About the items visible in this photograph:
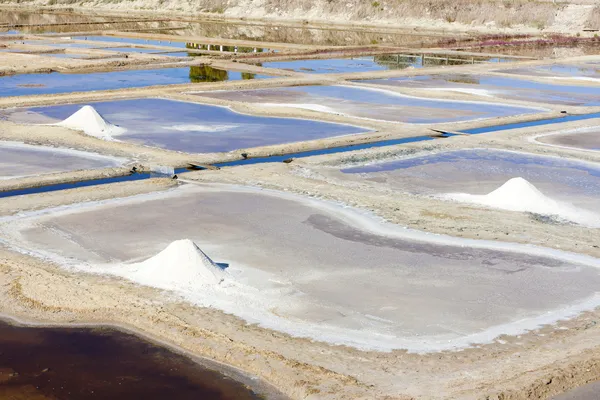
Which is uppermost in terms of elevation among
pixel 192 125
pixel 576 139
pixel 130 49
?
pixel 192 125

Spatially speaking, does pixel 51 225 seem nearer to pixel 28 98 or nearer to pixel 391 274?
pixel 391 274

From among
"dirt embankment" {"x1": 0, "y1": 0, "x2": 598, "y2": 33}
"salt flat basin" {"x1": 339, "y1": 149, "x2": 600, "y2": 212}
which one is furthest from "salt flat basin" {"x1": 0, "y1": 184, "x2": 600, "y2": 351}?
"dirt embankment" {"x1": 0, "y1": 0, "x2": 598, "y2": 33}

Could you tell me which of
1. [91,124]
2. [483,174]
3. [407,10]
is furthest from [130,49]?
[407,10]

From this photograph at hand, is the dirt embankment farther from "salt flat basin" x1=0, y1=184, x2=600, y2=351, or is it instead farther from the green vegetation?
"salt flat basin" x1=0, y1=184, x2=600, y2=351

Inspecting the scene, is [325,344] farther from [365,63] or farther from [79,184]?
[365,63]

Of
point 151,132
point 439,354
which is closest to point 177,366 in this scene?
point 439,354

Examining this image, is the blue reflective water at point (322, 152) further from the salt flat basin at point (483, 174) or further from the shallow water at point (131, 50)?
the shallow water at point (131, 50)
